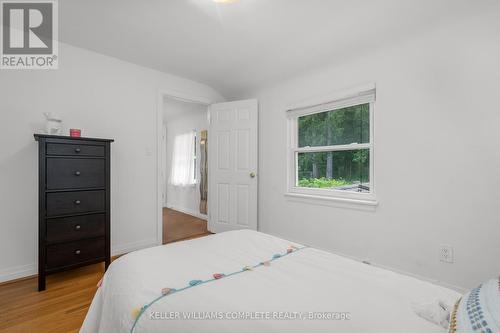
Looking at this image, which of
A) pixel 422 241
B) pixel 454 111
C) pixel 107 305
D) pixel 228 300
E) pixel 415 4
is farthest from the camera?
pixel 422 241

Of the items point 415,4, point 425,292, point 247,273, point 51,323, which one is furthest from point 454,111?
point 51,323

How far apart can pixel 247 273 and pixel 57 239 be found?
6.69ft

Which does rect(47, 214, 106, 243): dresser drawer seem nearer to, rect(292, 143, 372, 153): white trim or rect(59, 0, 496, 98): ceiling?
rect(59, 0, 496, 98): ceiling

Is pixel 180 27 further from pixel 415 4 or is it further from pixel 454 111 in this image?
pixel 454 111

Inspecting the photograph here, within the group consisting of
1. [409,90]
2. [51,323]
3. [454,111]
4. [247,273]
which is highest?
[409,90]

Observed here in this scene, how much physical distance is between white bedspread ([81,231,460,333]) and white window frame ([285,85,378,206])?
5.16ft

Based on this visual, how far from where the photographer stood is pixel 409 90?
2225mm

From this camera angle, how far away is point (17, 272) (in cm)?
233

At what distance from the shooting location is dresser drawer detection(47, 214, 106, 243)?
215 cm

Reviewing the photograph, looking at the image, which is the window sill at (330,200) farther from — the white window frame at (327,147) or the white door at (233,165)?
the white door at (233,165)

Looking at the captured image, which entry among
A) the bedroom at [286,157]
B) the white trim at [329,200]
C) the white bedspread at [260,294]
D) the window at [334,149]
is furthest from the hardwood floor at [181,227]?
the white bedspread at [260,294]

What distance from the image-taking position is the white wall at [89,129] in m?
2.31

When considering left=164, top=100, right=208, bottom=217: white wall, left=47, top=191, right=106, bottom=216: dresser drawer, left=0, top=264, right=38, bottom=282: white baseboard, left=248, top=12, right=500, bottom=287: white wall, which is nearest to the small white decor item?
left=47, top=191, right=106, bottom=216: dresser drawer

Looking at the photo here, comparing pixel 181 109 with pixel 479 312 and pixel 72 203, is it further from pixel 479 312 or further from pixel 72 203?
pixel 479 312
